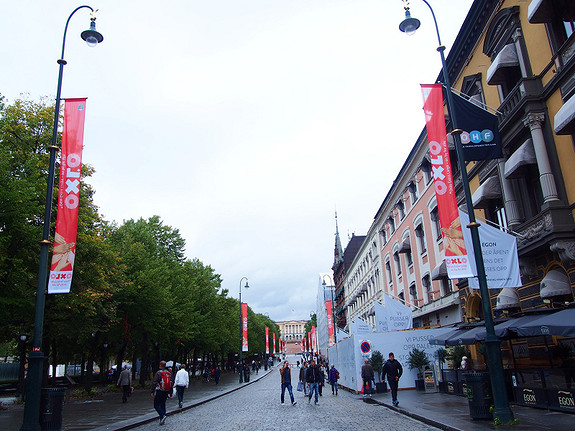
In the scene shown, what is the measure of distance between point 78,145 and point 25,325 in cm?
1521

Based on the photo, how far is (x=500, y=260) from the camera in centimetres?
1444

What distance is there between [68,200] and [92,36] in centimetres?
462

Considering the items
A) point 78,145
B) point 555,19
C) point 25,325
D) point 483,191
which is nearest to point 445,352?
point 483,191

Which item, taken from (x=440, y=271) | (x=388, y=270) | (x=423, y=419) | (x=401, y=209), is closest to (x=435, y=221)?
(x=440, y=271)

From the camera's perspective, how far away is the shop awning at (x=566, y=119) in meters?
12.5

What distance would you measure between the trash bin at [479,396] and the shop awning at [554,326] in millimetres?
1828

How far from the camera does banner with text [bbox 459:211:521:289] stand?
1418 cm

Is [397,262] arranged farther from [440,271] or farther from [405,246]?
[440,271]

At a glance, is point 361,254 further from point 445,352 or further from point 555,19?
point 555,19

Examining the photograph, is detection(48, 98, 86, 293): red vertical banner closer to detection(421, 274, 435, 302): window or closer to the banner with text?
the banner with text

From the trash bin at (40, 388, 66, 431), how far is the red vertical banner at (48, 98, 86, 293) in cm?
245

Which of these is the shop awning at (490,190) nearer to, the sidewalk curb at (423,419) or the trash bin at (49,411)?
the sidewalk curb at (423,419)

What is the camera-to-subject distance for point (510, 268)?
14336mm

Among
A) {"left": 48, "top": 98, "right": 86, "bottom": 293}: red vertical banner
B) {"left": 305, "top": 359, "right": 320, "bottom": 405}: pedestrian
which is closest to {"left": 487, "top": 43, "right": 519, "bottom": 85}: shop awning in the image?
{"left": 48, "top": 98, "right": 86, "bottom": 293}: red vertical banner
